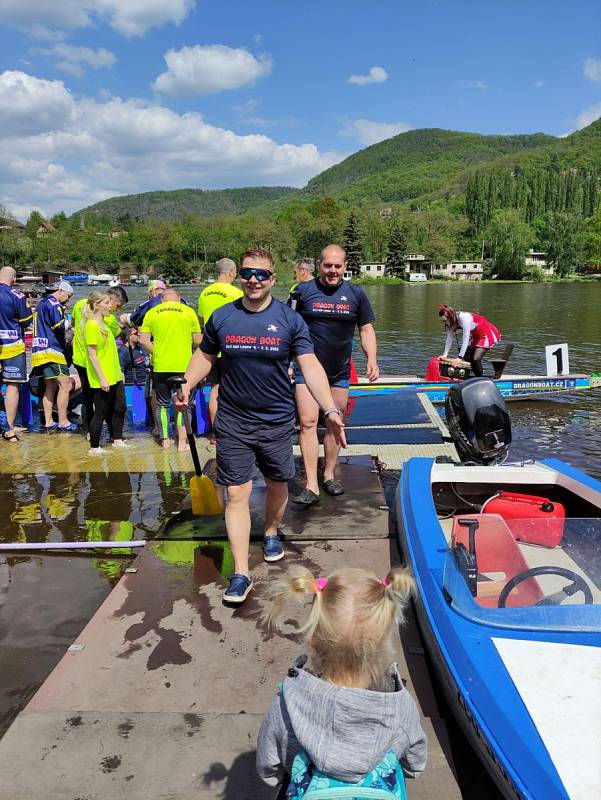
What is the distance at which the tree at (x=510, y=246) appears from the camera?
99.0m

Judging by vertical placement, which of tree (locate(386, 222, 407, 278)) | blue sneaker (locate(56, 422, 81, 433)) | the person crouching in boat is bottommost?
blue sneaker (locate(56, 422, 81, 433))

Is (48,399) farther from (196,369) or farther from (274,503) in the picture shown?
(274,503)

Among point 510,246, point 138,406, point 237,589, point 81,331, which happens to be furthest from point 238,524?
point 510,246

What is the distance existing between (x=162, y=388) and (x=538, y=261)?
113m

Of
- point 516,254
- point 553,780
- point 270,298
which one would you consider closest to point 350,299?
point 270,298

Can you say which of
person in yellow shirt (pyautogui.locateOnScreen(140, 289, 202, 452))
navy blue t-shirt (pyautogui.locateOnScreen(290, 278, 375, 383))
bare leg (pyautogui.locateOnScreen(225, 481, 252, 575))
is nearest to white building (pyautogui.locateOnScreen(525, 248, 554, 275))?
person in yellow shirt (pyautogui.locateOnScreen(140, 289, 202, 452))

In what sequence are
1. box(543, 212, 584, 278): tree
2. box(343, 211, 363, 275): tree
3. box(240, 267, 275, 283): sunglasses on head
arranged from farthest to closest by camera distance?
box(343, 211, 363, 275): tree → box(543, 212, 584, 278): tree → box(240, 267, 275, 283): sunglasses on head

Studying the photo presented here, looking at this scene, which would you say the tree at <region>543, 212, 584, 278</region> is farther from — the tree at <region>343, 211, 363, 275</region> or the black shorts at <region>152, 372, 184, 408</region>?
the black shorts at <region>152, 372, 184, 408</region>

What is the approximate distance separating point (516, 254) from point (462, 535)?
10573cm

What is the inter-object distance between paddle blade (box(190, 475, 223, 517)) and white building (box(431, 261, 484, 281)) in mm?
108868

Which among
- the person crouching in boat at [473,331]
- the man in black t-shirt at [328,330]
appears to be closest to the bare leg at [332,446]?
the man in black t-shirt at [328,330]

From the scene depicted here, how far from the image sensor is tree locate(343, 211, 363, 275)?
109 meters

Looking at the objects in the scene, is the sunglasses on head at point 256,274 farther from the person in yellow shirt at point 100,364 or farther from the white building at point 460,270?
the white building at point 460,270

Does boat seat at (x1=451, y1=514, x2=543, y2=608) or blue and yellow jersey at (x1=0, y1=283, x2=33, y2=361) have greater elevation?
blue and yellow jersey at (x1=0, y1=283, x2=33, y2=361)
